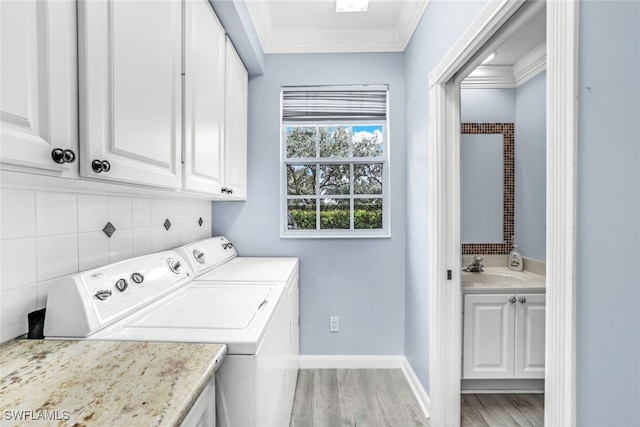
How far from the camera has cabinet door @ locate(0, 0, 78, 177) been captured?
639mm

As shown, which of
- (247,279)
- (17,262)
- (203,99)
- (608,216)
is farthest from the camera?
(247,279)

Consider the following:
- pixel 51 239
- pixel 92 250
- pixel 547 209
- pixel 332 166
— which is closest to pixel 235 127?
pixel 332 166

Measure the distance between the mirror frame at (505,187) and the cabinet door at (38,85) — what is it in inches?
104

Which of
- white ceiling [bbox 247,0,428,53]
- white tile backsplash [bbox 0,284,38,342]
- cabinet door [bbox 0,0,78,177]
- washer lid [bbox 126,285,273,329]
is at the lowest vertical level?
washer lid [bbox 126,285,273,329]

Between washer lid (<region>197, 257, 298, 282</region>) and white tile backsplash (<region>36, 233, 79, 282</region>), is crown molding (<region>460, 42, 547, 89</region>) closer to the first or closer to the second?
washer lid (<region>197, 257, 298, 282</region>)

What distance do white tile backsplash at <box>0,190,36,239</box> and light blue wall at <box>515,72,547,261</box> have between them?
3003mm

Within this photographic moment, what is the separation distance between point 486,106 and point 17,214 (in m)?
3.04

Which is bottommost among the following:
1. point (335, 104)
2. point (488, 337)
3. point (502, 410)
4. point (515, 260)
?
point (502, 410)

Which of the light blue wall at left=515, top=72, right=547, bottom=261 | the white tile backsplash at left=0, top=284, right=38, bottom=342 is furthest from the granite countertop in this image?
the light blue wall at left=515, top=72, right=547, bottom=261

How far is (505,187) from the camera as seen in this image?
8.63ft

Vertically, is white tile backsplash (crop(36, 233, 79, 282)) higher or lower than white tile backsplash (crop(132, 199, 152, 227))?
lower

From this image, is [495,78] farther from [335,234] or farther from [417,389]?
[417,389]

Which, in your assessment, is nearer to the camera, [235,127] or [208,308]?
[208,308]

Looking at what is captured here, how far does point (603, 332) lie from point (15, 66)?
4.67ft
